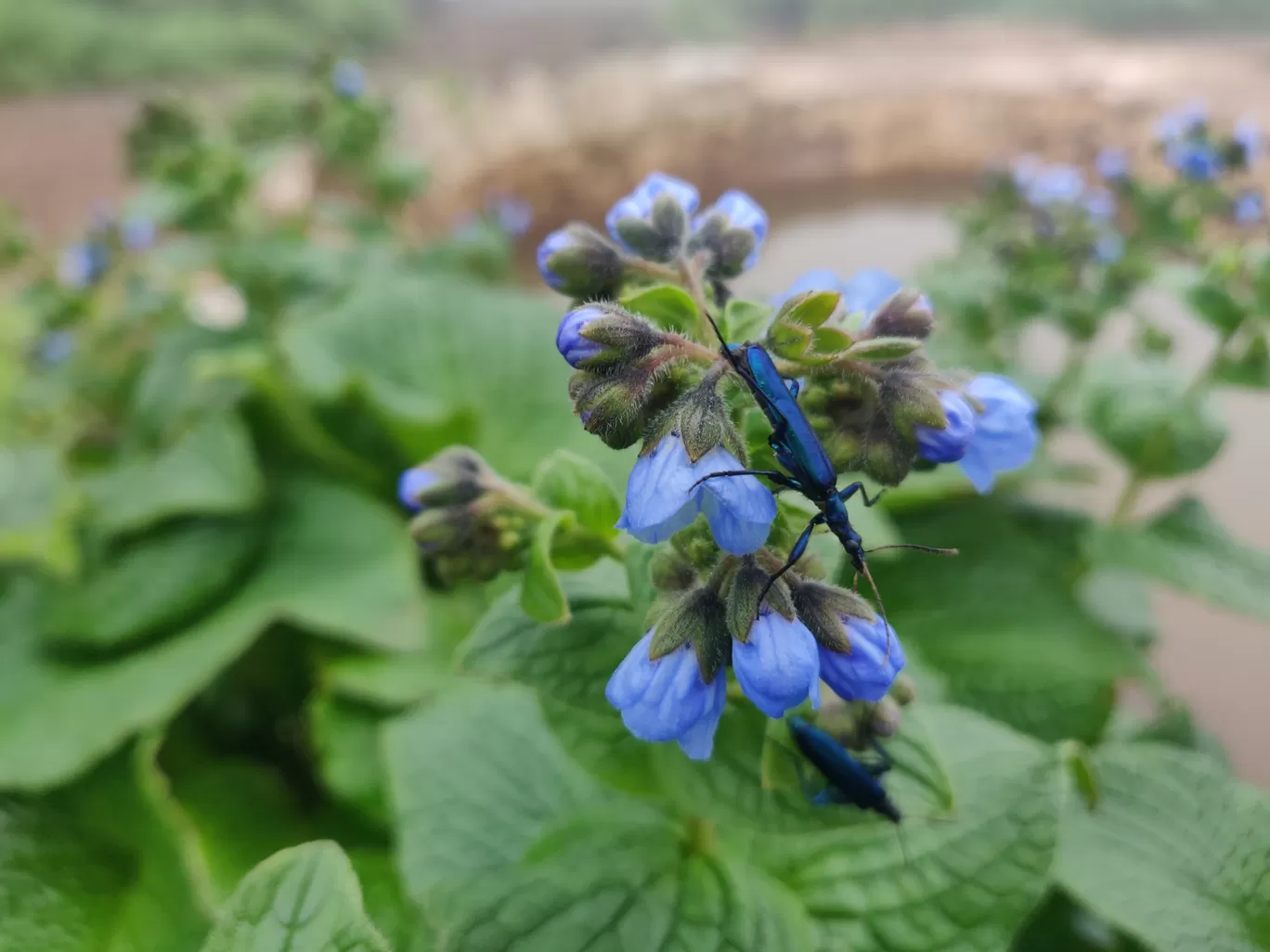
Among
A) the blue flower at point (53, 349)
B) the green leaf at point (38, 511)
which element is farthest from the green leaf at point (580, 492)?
the blue flower at point (53, 349)

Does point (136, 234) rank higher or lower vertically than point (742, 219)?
lower

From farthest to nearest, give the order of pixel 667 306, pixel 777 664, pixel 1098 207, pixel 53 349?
pixel 53 349 → pixel 1098 207 → pixel 667 306 → pixel 777 664

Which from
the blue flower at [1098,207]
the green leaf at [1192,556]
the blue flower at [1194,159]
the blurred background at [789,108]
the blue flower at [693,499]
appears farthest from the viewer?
the blurred background at [789,108]

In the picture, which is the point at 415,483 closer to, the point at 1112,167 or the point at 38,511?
the point at 38,511

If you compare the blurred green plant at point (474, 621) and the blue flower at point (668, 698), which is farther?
the blurred green plant at point (474, 621)

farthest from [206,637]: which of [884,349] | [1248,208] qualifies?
[1248,208]

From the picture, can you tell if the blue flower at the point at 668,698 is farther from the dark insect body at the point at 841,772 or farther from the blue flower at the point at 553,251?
the blue flower at the point at 553,251

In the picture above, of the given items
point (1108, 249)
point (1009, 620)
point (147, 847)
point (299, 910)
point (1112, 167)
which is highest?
point (1112, 167)

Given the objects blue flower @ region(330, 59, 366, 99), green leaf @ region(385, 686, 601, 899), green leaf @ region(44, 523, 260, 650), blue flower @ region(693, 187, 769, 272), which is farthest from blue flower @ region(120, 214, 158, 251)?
blue flower @ region(693, 187, 769, 272)
